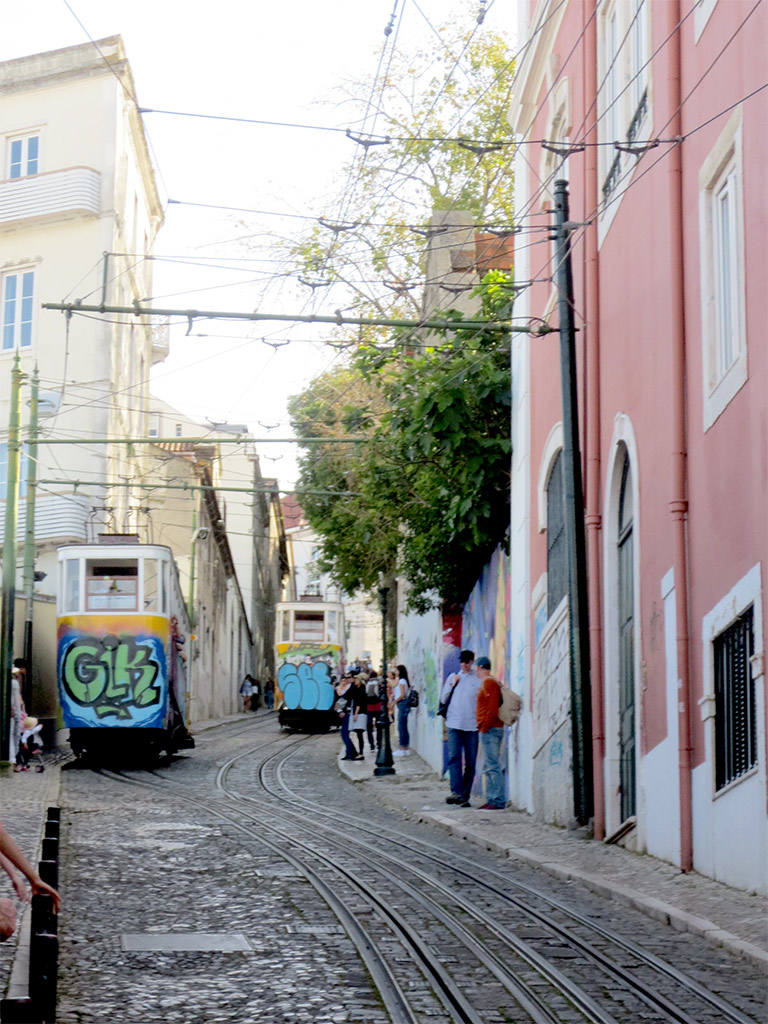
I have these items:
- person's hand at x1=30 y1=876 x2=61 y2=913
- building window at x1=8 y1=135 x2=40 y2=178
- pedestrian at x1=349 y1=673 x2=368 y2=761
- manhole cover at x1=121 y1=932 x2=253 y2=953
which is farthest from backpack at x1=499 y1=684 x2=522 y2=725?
building window at x1=8 y1=135 x2=40 y2=178

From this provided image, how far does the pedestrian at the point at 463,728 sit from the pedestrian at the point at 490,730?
0.29 metres

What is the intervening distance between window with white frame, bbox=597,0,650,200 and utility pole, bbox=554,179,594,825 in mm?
855

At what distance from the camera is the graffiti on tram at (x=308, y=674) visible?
4144cm

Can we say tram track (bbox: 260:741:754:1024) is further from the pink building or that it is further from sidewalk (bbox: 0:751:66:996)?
sidewalk (bbox: 0:751:66:996)

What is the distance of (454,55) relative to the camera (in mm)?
31703

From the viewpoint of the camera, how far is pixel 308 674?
4219 cm

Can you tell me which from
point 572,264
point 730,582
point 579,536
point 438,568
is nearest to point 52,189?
point 438,568

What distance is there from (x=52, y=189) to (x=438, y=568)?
17875 millimetres

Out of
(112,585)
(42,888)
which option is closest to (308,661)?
(112,585)

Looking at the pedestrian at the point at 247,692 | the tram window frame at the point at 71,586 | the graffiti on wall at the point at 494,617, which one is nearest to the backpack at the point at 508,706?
the graffiti on wall at the point at 494,617

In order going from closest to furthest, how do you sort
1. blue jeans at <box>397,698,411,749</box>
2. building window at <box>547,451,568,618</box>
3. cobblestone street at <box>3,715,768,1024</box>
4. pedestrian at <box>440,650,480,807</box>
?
1. cobblestone street at <box>3,715,768,1024</box>
2. building window at <box>547,451,568,618</box>
3. pedestrian at <box>440,650,480,807</box>
4. blue jeans at <box>397,698,411,749</box>

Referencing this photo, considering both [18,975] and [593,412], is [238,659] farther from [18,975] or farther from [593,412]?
[18,975]

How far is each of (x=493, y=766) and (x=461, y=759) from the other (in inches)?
41.8

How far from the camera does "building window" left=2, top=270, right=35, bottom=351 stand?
34.2 meters
